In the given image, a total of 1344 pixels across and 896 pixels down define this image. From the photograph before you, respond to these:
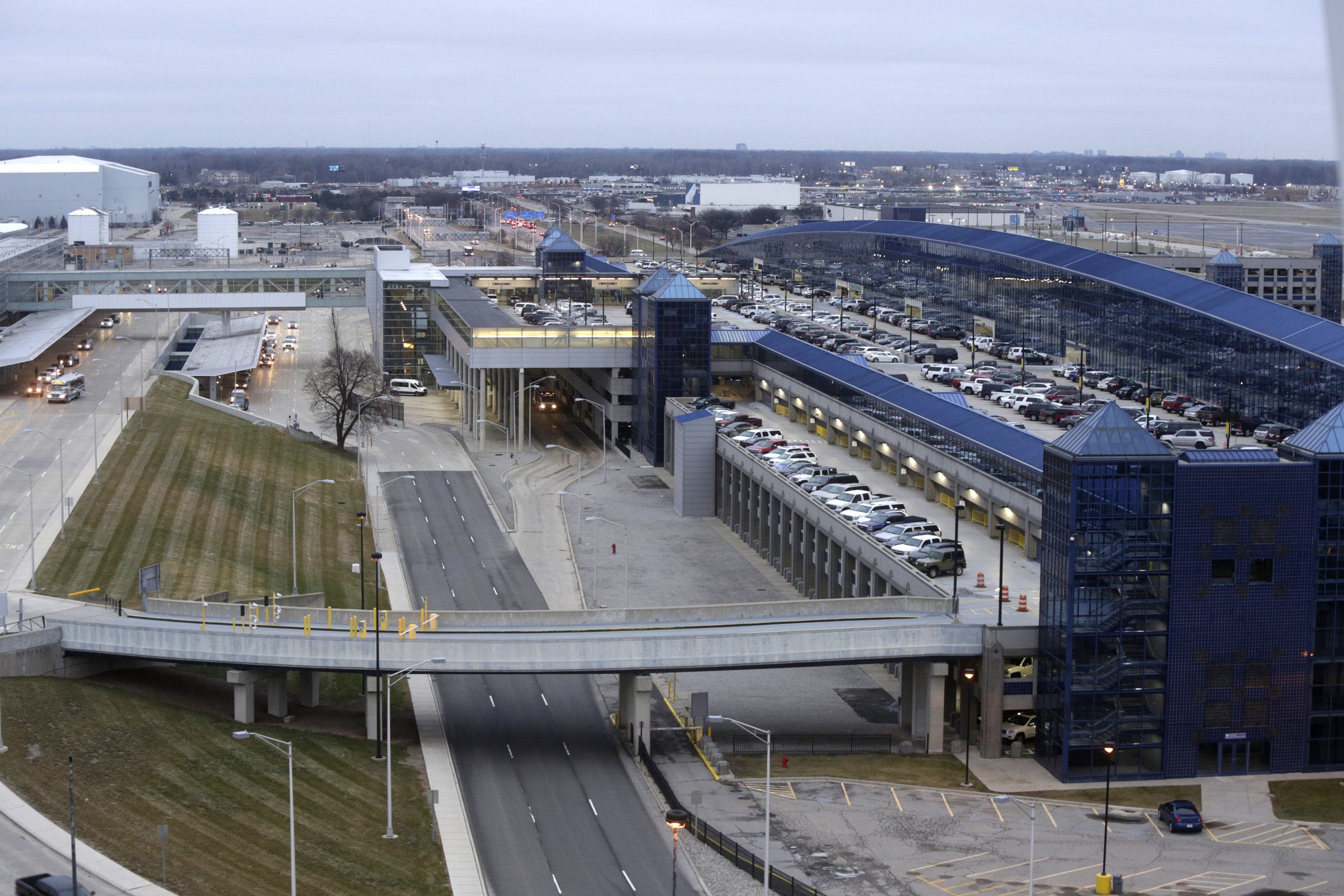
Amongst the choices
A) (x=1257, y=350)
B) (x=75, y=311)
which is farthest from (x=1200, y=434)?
(x=75, y=311)

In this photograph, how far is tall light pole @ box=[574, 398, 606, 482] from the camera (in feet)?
344

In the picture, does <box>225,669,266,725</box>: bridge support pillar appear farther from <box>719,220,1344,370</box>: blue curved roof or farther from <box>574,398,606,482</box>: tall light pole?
<box>719,220,1344,370</box>: blue curved roof

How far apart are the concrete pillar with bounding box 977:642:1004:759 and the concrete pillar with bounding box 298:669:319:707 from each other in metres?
23.2

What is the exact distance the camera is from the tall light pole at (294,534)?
76488 millimetres

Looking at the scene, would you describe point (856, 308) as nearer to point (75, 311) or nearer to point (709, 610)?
point (75, 311)

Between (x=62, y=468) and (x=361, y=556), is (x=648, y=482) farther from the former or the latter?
(x=361, y=556)

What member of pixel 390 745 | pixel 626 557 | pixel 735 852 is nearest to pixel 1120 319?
pixel 626 557

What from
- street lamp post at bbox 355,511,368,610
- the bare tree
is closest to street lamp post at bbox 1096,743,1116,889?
street lamp post at bbox 355,511,368,610

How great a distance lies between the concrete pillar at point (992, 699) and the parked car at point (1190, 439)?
35775mm

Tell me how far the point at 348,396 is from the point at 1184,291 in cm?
5574

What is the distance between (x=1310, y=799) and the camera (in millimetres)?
53250

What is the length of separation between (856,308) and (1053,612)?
358 ft

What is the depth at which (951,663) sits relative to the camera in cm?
5888

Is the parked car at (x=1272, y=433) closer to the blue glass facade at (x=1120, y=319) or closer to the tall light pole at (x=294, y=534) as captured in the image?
the blue glass facade at (x=1120, y=319)
